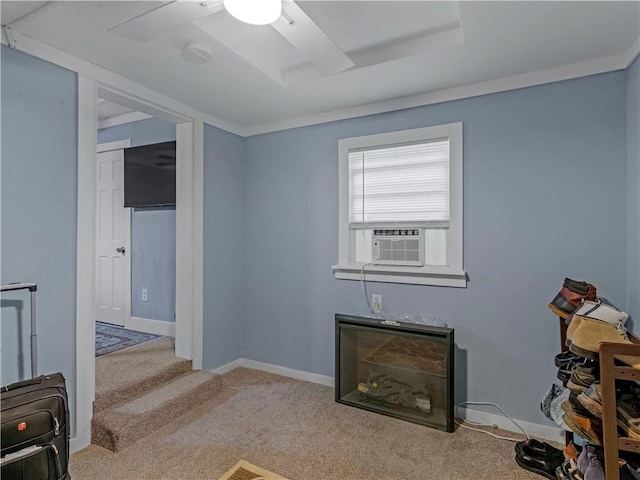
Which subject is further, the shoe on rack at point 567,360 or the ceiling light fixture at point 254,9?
the shoe on rack at point 567,360

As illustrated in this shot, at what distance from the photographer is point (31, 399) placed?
1633 millimetres

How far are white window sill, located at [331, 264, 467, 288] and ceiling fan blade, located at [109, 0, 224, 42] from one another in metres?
1.98

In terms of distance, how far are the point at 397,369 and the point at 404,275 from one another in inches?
27.2

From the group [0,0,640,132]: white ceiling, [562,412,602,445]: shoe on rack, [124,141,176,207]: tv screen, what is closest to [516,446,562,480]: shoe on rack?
[562,412,602,445]: shoe on rack

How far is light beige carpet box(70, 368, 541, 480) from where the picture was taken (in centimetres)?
200

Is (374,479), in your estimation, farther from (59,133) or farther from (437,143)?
(59,133)

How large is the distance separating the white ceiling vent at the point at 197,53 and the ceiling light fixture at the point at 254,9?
651mm

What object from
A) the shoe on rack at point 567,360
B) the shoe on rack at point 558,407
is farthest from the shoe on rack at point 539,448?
the shoe on rack at point 567,360

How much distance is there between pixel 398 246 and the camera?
111 inches

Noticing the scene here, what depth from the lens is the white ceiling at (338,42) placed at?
5.74 feet

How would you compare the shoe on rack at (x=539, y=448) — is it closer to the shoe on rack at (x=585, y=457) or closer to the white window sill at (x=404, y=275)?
the shoe on rack at (x=585, y=457)

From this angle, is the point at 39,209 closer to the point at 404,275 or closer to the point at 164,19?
the point at 164,19

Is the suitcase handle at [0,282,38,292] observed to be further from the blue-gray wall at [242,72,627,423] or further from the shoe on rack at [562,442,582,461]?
the shoe on rack at [562,442,582,461]

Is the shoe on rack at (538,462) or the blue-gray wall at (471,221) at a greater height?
the blue-gray wall at (471,221)
